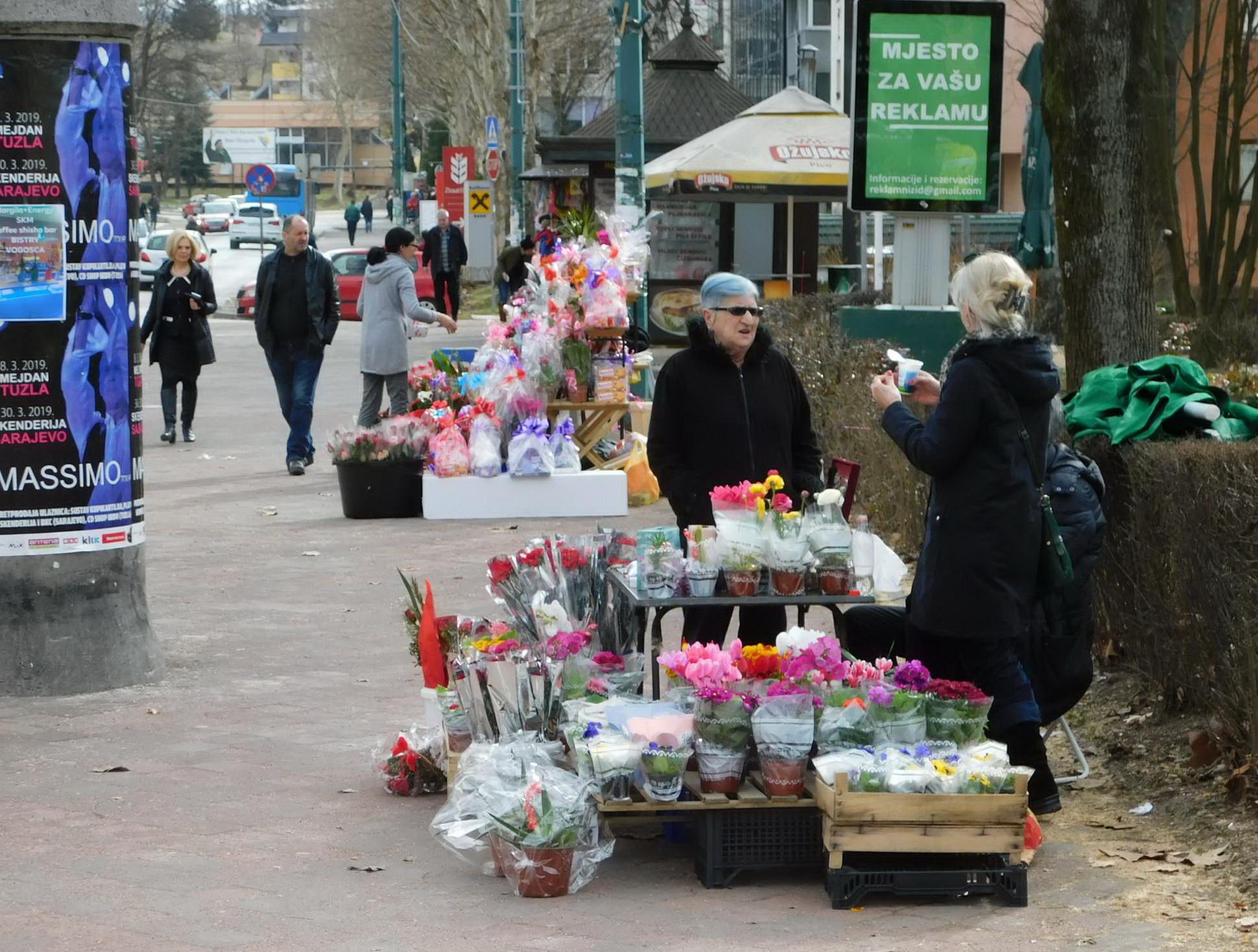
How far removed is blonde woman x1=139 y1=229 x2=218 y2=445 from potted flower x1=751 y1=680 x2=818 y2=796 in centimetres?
1257

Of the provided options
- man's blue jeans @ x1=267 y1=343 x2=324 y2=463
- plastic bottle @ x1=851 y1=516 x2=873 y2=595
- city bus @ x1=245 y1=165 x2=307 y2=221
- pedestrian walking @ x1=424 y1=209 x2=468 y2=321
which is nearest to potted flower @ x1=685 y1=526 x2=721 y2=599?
plastic bottle @ x1=851 y1=516 x2=873 y2=595

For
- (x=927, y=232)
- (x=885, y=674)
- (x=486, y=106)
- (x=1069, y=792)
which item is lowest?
(x=1069, y=792)

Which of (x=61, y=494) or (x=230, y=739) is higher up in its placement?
(x=61, y=494)

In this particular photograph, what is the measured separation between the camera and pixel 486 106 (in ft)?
172

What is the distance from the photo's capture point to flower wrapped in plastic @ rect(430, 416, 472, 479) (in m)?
13.2

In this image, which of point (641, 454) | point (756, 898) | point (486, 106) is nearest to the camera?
point (756, 898)

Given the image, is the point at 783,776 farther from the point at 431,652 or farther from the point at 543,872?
the point at 431,652

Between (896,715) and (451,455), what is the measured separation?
790 cm

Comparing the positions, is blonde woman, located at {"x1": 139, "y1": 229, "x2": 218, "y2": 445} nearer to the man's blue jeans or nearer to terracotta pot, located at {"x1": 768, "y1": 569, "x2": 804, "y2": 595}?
the man's blue jeans

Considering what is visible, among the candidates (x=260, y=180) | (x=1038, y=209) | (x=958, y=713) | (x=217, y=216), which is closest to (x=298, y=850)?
(x=958, y=713)

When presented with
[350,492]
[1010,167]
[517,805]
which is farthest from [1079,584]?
[1010,167]

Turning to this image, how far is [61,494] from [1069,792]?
4.36 m

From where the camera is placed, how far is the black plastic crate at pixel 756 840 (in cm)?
559

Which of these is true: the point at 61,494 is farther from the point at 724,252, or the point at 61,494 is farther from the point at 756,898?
the point at 724,252
